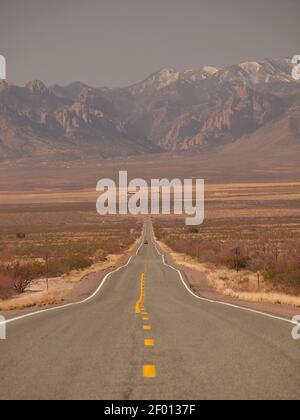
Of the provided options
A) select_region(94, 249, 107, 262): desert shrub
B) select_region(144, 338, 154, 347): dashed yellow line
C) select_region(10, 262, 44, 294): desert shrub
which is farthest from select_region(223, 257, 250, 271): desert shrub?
select_region(144, 338, 154, 347): dashed yellow line

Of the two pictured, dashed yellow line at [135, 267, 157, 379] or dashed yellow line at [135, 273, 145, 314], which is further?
dashed yellow line at [135, 273, 145, 314]

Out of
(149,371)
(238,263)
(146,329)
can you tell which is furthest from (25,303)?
(238,263)

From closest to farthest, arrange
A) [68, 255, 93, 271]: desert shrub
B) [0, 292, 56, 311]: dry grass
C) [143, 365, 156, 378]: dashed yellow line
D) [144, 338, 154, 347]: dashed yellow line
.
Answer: [143, 365, 156, 378]: dashed yellow line, [144, 338, 154, 347]: dashed yellow line, [0, 292, 56, 311]: dry grass, [68, 255, 93, 271]: desert shrub

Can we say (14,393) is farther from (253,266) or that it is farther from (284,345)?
(253,266)

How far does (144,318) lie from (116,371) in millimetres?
7092

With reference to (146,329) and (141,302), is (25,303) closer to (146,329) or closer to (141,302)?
(141,302)

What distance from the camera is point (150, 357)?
405 inches

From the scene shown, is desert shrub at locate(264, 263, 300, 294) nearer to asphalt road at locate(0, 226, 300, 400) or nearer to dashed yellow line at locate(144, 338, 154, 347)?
asphalt road at locate(0, 226, 300, 400)

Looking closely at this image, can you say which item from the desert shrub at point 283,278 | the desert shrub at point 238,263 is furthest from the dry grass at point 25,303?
the desert shrub at point 238,263

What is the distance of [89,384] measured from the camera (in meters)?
8.45

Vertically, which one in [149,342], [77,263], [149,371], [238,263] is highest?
[149,371]

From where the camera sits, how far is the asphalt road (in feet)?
26.8

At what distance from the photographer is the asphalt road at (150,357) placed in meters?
8.16

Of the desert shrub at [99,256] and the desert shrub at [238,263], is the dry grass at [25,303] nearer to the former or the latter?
the desert shrub at [238,263]
